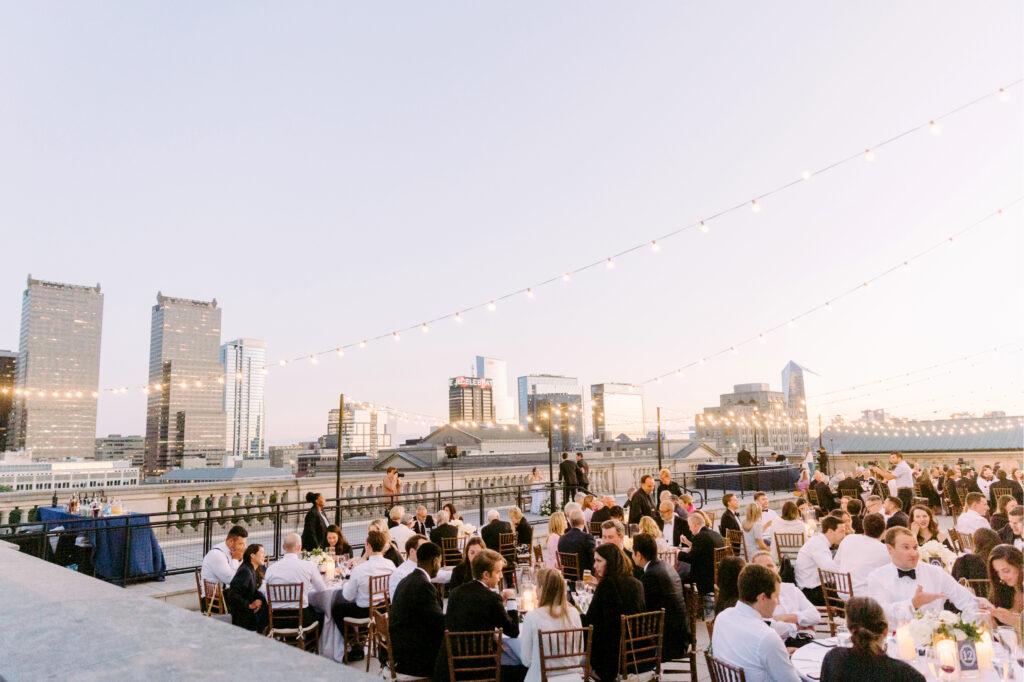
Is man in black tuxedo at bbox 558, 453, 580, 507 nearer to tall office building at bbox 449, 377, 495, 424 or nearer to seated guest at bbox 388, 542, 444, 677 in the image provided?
seated guest at bbox 388, 542, 444, 677

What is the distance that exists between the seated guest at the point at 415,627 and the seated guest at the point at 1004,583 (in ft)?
13.3

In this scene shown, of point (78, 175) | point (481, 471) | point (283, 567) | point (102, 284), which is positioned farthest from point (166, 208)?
point (102, 284)

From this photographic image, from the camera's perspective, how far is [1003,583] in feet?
15.0

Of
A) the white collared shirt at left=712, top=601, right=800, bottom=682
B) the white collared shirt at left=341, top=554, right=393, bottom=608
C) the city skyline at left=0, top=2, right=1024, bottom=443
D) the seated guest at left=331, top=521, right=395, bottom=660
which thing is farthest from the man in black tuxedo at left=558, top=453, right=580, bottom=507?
the white collared shirt at left=712, top=601, right=800, bottom=682

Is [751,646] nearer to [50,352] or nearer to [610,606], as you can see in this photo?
[610,606]

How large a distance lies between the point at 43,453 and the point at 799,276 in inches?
8823

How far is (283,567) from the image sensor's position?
20.1 feet

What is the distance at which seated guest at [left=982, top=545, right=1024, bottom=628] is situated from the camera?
4.40 meters

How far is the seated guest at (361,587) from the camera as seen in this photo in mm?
6371

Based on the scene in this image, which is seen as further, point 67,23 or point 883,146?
point 67,23

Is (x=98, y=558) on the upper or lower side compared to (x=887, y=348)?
lower

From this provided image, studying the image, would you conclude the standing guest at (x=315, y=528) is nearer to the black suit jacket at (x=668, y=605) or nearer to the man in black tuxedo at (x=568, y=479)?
the black suit jacket at (x=668, y=605)

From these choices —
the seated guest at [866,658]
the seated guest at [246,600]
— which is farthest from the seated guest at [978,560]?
the seated guest at [246,600]

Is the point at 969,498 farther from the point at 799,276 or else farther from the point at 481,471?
the point at 799,276
